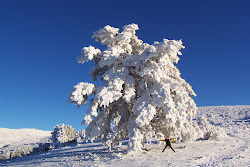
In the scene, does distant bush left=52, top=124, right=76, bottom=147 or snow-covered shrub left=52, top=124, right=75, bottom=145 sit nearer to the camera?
distant bush left=52, top=124, right=76, bottom=147

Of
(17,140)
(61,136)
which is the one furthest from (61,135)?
(17,140)

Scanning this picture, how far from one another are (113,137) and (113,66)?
17.3 feet

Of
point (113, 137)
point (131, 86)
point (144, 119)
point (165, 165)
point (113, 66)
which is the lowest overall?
point (165, 165)

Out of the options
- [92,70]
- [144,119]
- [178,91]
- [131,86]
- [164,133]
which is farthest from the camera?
[92,70]

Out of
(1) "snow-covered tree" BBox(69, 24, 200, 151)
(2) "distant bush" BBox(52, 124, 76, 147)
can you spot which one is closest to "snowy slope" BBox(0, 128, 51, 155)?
(2) "distant bush" BBox(52, 124, 76, 147)

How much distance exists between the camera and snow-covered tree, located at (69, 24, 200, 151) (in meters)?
13.2

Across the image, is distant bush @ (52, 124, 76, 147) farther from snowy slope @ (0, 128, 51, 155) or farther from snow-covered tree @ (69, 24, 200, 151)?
snow-covered tree @ (69, 24, 200, 151)

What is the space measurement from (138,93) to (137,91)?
0.89 ft

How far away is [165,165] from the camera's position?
1040cm

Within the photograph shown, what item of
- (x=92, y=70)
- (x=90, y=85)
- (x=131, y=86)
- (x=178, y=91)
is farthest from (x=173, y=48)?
(x=92, y=70)

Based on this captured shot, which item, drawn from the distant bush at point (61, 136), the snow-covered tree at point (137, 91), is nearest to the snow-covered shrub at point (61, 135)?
the distant bush at point (61, 136)

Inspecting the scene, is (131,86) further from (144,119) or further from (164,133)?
(164,133)

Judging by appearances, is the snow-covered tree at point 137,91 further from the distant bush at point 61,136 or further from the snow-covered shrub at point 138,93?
the distant bush at point 61,136

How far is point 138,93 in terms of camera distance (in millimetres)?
16859
